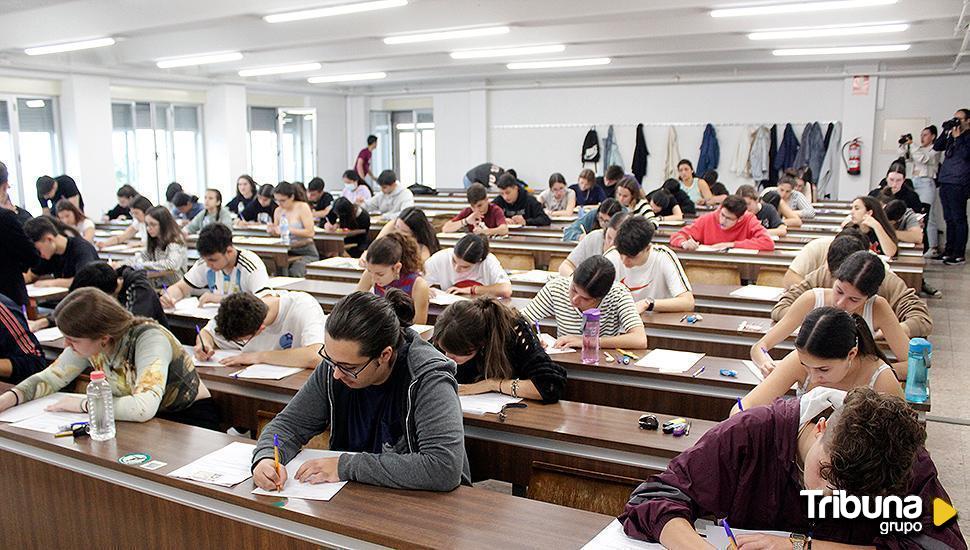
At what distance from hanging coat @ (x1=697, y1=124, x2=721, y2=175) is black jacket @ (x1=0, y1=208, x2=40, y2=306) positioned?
11.2 m

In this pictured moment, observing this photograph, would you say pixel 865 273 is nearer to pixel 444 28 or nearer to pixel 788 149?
pixel 444 28

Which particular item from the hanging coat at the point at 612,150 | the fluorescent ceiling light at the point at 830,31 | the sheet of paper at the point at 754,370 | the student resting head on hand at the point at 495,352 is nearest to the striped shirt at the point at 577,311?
the sheet of paper at the point at 754,370

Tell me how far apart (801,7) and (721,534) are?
6.48m

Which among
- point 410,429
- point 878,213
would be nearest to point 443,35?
point 878,213

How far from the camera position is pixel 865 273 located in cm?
293

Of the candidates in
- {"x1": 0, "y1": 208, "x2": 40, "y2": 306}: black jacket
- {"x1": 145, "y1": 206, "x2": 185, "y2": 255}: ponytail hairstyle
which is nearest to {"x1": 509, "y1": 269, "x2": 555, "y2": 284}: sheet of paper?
{"x1": 145, "y1": 206, "x2": 185, "y2": 255}: ponytail hairstyle

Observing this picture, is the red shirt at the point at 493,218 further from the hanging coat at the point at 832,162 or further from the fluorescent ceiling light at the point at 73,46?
the hanging coat at the point at 832,162

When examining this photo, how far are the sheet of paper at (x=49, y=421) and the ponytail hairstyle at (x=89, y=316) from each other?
28cm

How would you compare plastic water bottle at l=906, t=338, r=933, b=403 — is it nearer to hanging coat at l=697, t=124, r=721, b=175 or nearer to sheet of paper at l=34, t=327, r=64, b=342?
sheet of paper at l=34, t=327, r=64, b=342

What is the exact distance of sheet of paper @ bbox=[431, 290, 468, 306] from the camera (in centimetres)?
434

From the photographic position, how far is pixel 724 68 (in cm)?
1294

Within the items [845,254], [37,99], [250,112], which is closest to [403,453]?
[845,254]

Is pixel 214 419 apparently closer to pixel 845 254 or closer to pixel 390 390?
pixel 390 390

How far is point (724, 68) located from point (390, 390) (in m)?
12.2
